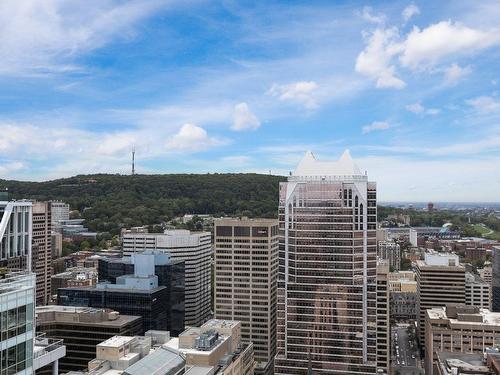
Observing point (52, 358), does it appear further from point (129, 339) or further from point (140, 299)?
point (140, 299)

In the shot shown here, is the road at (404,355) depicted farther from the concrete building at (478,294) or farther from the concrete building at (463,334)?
the concrete building at (478,294)

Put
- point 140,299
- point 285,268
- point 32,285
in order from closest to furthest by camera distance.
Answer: point 32,285
point 285,268
point 140,299

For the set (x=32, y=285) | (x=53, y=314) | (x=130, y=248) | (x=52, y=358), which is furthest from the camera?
(x=130, y=248)

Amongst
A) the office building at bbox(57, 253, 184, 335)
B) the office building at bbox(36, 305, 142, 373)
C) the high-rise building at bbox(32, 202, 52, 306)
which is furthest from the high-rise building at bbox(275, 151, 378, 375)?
the high-rise building at bbox(32, 202, 52, 306)

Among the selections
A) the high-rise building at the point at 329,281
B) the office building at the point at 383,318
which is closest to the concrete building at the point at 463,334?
the office building at the point at 383,318

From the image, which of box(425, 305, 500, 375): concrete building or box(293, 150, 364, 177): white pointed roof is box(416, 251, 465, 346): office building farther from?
box(293, 150, 364, 177): white pointed roof

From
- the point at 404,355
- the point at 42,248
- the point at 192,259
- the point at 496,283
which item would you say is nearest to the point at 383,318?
the point at 404,355

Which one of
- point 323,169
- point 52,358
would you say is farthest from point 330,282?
point 52,358

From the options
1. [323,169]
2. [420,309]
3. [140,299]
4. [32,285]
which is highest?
[323,169]
